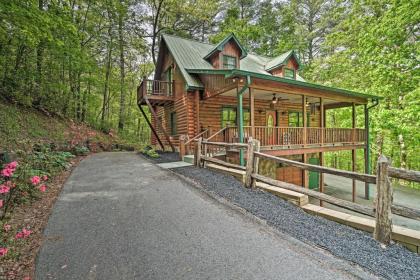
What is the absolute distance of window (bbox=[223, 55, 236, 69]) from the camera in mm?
12766

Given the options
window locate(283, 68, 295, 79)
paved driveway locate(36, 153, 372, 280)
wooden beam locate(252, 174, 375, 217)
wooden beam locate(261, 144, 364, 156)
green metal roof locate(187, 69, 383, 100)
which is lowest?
paved driveway locate(36, 153, 372, 280)

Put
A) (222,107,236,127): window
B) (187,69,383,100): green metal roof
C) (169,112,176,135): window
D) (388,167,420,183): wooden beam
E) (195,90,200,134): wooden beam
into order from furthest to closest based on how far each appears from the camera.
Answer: (169,112,176,135): window
(222,107,236,127): window
(195,90,200,134): wooden beam
(187,69,383,100): green metal roof
(388,167,420,183): wooden beam

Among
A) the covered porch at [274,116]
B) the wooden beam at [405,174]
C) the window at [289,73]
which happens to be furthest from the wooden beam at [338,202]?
the window at [289,73]

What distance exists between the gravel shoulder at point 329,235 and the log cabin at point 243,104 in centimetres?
342

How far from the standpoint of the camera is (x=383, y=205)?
3.07 meters

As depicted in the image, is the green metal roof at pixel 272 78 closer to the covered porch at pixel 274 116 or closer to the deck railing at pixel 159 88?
the covered porch at pixel 274 116

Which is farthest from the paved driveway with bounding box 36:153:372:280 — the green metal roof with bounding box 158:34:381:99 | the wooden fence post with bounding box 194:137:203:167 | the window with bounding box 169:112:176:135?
the window with bounding box 169:112:176:135

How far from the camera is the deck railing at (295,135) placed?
30.1ft

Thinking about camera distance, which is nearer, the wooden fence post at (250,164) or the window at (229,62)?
the wooden fence post at (250,164)

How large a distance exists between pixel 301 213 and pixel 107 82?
62.6 ft

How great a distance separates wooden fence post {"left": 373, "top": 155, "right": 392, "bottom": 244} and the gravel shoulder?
0.14 m

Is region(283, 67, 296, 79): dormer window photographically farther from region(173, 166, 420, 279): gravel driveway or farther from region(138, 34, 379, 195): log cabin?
region(173, 166, 420, 279): gravel driveway

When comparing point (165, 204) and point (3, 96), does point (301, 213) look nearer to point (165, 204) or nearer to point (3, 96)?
point (165, 204)

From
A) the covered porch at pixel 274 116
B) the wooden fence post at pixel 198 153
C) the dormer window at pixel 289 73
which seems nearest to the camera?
the wooden fence post at pixel 198 153
